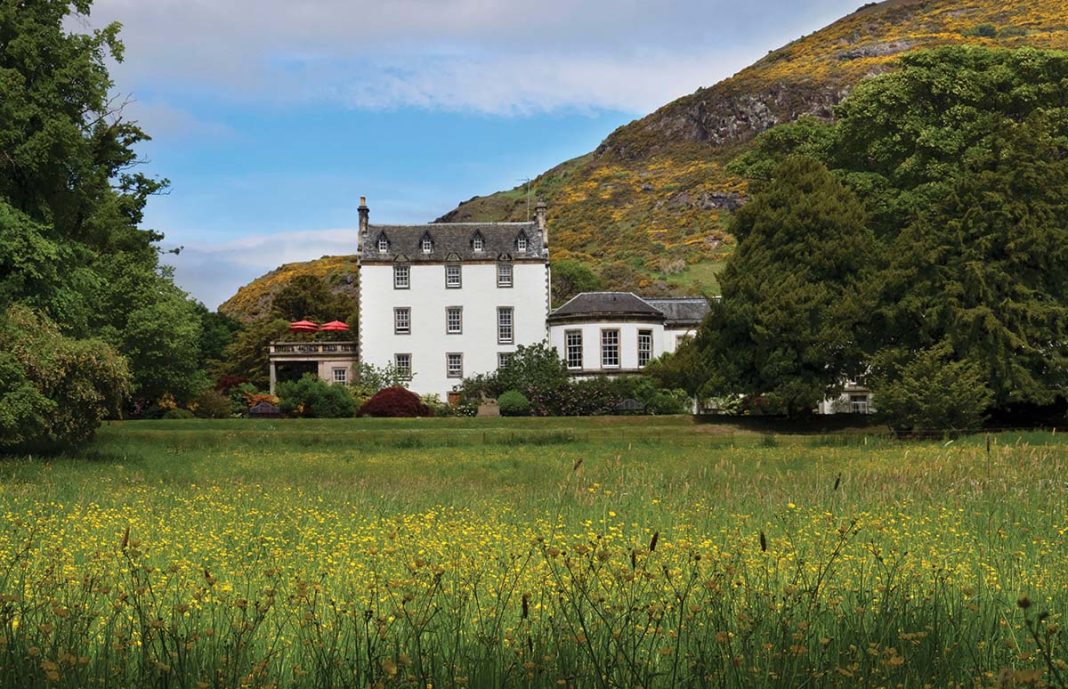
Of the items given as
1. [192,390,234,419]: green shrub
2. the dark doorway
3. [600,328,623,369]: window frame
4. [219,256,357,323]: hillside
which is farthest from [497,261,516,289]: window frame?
[219,256,357,323]: hillside

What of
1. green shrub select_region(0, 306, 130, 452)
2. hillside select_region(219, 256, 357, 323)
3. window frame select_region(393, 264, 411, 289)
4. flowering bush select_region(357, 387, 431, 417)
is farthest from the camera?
hillside select_region(219, 256, 357, 323)

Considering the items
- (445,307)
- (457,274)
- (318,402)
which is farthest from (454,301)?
(318,402)

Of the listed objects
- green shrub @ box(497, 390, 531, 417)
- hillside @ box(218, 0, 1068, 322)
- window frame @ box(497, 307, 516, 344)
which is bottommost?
green shrub @ box(497, 390, 531, 417)

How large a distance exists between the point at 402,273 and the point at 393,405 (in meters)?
12.2

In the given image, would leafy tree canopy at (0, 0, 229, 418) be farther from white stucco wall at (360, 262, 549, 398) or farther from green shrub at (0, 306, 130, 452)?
white stucco wall at (360, 262, 549, 398)

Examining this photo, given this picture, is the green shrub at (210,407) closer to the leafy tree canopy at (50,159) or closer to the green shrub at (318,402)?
the green shrub at (318,402)

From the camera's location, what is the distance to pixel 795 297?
127 feet

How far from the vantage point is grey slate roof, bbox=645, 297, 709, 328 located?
6159cm

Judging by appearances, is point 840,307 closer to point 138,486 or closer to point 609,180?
point 138,486

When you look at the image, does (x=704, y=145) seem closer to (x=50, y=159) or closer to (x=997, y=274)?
(x=997, y=274)

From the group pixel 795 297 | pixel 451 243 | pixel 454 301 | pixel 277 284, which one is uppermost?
pixel 277 284

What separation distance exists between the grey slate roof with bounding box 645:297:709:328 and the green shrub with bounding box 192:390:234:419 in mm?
24495

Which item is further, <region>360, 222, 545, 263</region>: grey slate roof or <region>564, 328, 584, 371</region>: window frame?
<region>360, 222, 545, 263</region>: grey slate roof

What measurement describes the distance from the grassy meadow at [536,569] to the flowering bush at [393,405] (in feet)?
75.5
